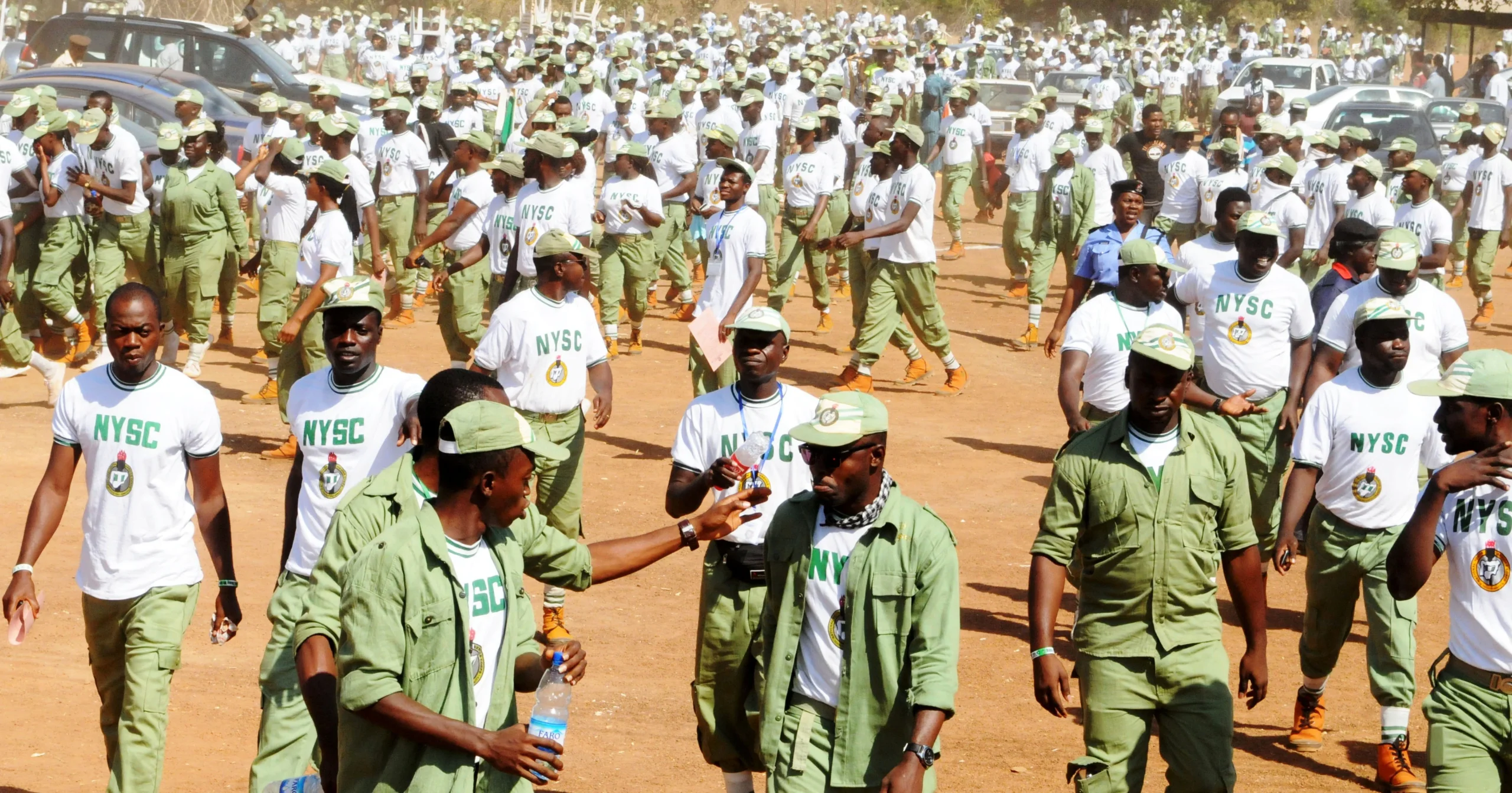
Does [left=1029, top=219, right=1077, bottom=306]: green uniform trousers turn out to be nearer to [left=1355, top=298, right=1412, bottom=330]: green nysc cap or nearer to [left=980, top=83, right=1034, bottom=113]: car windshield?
[left=1355, top=298, right=1412, bottom=330]: green nysc cap

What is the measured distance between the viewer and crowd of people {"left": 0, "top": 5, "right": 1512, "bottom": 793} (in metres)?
4.71

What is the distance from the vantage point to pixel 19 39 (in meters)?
33.1

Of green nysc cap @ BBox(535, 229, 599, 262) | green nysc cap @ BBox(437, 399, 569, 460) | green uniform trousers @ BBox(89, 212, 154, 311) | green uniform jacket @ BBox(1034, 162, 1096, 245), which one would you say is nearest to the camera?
green nysc cap @ BBox(437, 399, 569, 460)

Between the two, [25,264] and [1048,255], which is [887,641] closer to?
[25,264]

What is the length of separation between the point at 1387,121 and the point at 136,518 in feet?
80.2

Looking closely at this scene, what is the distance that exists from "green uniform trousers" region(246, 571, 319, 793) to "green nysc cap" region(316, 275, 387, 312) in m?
1.00

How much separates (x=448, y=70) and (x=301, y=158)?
61.0ft

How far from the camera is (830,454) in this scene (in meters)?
4.88

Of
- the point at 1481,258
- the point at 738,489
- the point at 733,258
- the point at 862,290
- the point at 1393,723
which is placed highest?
the point at 733,258

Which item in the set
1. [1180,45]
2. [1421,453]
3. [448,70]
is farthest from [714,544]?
[1180,45]

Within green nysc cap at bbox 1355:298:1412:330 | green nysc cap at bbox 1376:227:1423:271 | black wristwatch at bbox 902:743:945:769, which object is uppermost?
green nysc cap at bbox 1376:227:1423:271

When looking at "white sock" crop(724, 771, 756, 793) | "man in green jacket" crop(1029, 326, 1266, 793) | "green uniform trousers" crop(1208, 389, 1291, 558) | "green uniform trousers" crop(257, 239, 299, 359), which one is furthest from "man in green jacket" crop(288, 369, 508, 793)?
"green uniform trousers" crop(257, 239, 299, 359)

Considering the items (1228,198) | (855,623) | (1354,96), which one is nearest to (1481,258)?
(1228,198)

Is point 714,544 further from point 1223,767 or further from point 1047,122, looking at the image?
point 1047,122
